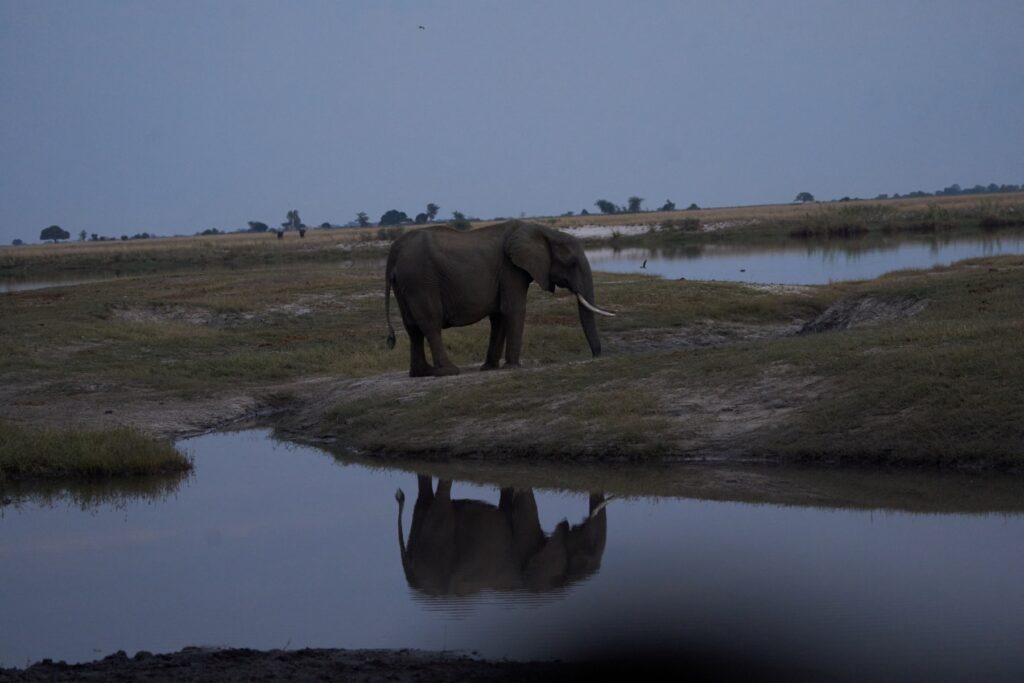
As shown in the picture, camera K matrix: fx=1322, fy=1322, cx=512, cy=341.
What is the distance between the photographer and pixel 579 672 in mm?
7695

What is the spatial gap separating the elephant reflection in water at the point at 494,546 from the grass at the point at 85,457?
3.37 metres

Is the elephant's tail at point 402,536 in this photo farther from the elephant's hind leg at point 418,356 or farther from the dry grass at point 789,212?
the dry grass at point 789,212

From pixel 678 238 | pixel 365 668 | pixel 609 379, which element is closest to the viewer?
pixel 365 668

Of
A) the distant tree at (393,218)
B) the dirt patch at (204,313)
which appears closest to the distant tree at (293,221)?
the distant tree at (393,218)

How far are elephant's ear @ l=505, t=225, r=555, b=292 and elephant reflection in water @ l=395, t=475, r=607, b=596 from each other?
5811 millimetres

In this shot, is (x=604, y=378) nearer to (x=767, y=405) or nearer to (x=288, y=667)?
(x=767, y=405)

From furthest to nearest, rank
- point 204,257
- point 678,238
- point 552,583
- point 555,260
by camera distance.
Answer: point 678,238
point 204,257
point 555,260
point 552,583

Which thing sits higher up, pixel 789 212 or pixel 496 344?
pixel 789 212

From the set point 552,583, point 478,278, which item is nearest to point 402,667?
point 552,583

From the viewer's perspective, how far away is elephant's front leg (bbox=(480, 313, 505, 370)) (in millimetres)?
19578

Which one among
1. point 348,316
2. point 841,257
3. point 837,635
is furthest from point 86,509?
point 841,257

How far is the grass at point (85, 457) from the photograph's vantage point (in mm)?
15453

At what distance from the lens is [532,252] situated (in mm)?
19266

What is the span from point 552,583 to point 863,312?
14.2 metres
